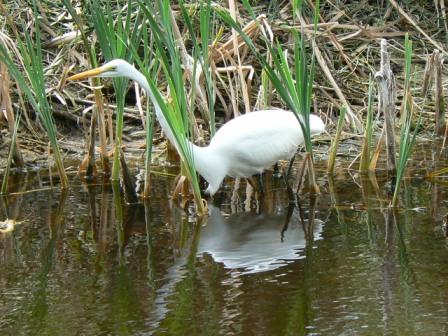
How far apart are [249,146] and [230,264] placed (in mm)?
1813

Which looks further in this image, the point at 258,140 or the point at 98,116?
the point at 98,116

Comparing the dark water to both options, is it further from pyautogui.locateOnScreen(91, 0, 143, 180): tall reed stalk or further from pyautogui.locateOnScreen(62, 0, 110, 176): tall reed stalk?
pyautogui.locateOnScreen(91, 0, 143, 180): tall reed stalk

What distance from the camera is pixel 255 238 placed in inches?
269

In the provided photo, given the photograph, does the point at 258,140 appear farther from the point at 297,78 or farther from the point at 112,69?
the point at 112,69

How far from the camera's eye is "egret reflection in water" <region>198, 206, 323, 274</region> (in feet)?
20.4

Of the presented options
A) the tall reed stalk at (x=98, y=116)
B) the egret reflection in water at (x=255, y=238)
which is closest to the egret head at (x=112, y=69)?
the tall reed stalk at (x=98, y=116)

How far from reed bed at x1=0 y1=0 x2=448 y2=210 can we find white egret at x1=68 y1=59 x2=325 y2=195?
245 mm

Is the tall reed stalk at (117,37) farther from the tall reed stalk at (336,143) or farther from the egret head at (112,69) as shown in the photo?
the tall reed stalk at (336,143)

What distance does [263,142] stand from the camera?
785 cm

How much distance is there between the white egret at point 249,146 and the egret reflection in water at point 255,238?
1.13ft

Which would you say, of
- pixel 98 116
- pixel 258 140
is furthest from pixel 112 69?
pixel 258 140

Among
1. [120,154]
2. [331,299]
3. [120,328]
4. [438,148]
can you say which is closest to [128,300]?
[120,328]

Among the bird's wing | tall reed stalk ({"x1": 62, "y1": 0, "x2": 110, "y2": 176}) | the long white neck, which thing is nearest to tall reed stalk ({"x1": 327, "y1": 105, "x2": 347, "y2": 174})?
the bird's wing

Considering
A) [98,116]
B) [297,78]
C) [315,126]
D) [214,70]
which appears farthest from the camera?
[214,70]
